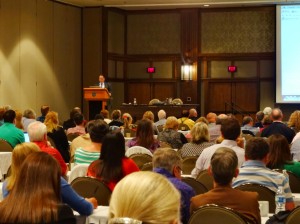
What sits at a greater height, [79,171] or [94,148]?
[94,148]

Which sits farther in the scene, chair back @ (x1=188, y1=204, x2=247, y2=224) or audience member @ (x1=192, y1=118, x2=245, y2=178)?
audience member @ (x1=192, y1=118, x2=245, y2=178)

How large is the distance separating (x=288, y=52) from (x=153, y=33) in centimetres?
456

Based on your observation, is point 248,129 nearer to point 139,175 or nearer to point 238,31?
point 238,31

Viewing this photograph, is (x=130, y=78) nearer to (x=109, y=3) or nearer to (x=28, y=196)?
(x=109, y=3)

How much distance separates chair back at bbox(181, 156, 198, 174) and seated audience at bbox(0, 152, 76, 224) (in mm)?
4173

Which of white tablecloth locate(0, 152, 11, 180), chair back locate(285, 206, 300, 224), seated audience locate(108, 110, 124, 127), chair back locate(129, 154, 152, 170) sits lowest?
white tablecloth locate(0, 152, 11, 180)

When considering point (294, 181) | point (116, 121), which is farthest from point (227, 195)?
point (116, 121)

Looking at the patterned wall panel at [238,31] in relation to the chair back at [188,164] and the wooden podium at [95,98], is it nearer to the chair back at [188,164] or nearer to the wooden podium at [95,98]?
the wooden podium at [95,98]

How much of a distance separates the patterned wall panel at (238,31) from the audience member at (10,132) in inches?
457

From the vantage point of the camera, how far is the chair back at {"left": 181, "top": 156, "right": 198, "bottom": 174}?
288 inches

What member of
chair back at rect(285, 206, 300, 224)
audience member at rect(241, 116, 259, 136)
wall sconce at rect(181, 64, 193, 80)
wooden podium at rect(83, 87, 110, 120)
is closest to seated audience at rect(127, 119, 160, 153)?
audience member at rect(241, 116, 259, 136)

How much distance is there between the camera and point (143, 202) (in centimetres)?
175

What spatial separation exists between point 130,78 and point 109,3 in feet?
9.39

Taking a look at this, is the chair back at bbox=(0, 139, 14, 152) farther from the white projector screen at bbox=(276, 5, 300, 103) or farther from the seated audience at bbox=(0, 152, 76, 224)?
the white projector screen at bbox=(276, 5, 300, 103)
